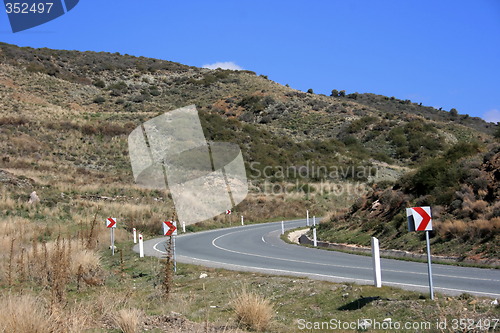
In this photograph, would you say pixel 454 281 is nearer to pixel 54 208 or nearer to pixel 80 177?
pixel 54 208

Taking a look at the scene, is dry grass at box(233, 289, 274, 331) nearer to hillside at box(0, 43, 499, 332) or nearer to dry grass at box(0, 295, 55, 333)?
hillside at box(0, 43, 499, 332)

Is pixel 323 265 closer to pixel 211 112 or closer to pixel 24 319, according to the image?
pixel 24 319

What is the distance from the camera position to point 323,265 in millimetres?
15547

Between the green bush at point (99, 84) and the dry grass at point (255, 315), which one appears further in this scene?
the green bush at point (99, 84)

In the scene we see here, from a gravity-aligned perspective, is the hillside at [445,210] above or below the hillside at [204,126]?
below

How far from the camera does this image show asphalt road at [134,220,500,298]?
11.0m

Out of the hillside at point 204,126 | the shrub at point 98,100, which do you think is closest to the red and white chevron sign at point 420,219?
the hillside at point 204,126

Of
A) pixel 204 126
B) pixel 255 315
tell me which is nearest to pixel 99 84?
pixel 204 126

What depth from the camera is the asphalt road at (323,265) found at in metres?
11.0

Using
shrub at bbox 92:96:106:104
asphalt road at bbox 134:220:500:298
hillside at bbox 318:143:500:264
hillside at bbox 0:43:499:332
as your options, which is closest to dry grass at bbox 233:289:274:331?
hillside at bbox 0:43:499:332

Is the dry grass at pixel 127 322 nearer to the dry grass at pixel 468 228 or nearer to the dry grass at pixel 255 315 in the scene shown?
the dry grass at pixel 255 315

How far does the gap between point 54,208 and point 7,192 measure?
12.8ft

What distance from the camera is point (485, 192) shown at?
19.6 metres

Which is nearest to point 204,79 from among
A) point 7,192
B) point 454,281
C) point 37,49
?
point 37,49
